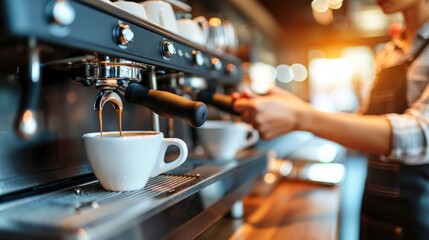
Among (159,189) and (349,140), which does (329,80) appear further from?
(159,189)

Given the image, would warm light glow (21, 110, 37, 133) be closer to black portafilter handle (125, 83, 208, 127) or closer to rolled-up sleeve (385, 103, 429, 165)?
black portafilter handle (125, 83, 208, 127)

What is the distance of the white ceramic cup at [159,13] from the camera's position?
55 cm

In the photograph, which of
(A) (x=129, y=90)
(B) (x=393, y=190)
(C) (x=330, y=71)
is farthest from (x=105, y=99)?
(C) (x=330, y=71)

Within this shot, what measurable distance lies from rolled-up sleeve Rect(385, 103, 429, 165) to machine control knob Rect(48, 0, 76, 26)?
1.80ft

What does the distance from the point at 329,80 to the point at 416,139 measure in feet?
11.7

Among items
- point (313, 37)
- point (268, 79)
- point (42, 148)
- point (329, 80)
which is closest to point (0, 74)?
point (42, 148)

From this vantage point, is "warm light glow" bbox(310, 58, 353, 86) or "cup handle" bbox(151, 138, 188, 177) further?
"warm light glow" bbox(310, 58, 353, 86)

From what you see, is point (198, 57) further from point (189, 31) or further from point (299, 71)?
point (299, 71)

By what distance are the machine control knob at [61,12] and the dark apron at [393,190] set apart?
0.66 meters

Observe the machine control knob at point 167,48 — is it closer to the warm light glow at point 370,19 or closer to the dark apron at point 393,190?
the dark apron at point 393,190

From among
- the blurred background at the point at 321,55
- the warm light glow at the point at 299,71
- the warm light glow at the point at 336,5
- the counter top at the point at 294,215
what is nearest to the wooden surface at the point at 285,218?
the counter top at the point at 294,215

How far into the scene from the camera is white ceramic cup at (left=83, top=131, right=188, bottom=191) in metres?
0.44

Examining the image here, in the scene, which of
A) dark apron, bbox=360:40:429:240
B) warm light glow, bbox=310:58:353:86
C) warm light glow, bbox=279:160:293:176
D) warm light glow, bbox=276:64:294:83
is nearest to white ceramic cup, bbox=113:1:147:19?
dark apron, bbox=360:40:429:240

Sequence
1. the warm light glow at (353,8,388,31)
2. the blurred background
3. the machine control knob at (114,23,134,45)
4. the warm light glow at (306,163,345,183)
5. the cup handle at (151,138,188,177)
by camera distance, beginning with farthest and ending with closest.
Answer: the blurred background < the warm light glow at (353,8,388,31) < the warm light glow at (306,163,345,183) < the cup handle at (151,138,188,177) < the machine control knob at (114,23,134,45)
